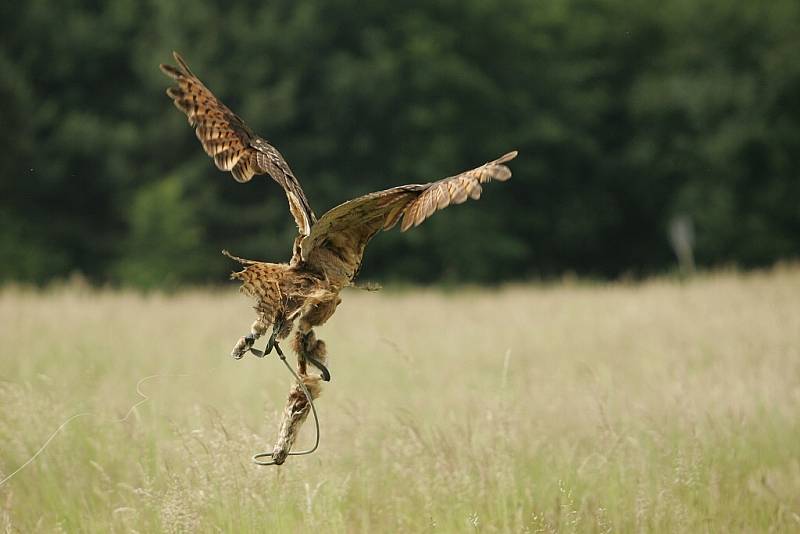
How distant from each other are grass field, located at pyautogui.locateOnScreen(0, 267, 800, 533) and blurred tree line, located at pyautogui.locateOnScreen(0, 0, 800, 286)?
1445cm

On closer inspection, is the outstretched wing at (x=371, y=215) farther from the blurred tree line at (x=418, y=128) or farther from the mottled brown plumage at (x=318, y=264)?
the blurred tree line at (x=418, y=128)

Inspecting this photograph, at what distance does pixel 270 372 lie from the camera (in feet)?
27.6

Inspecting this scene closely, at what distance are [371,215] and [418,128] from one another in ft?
82.8

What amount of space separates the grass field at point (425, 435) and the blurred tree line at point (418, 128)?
14.5 metres

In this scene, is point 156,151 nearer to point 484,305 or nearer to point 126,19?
point 126,19

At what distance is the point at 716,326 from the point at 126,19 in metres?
20.1

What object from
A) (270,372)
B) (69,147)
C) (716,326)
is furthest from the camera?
(69,147)

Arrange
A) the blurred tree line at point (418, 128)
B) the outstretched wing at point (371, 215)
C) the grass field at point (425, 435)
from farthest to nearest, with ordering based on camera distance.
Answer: the blurred tree line at point (418, 128)
the grass field at point (425, 435)
the outstretched wing at point (371, 215)

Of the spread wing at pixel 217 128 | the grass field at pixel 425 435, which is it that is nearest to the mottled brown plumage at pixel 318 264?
the spread wing at pixel 217 128

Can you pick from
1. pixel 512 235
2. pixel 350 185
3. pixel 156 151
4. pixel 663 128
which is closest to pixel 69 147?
pixel 156 151

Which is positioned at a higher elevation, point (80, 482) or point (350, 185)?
point (350, 185)

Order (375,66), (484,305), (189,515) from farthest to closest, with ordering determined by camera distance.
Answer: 1. (375,66)
2. (484,305)
3. (189,515)

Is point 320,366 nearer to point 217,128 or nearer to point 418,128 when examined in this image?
point 217,128

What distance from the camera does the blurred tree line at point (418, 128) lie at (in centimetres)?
2455
